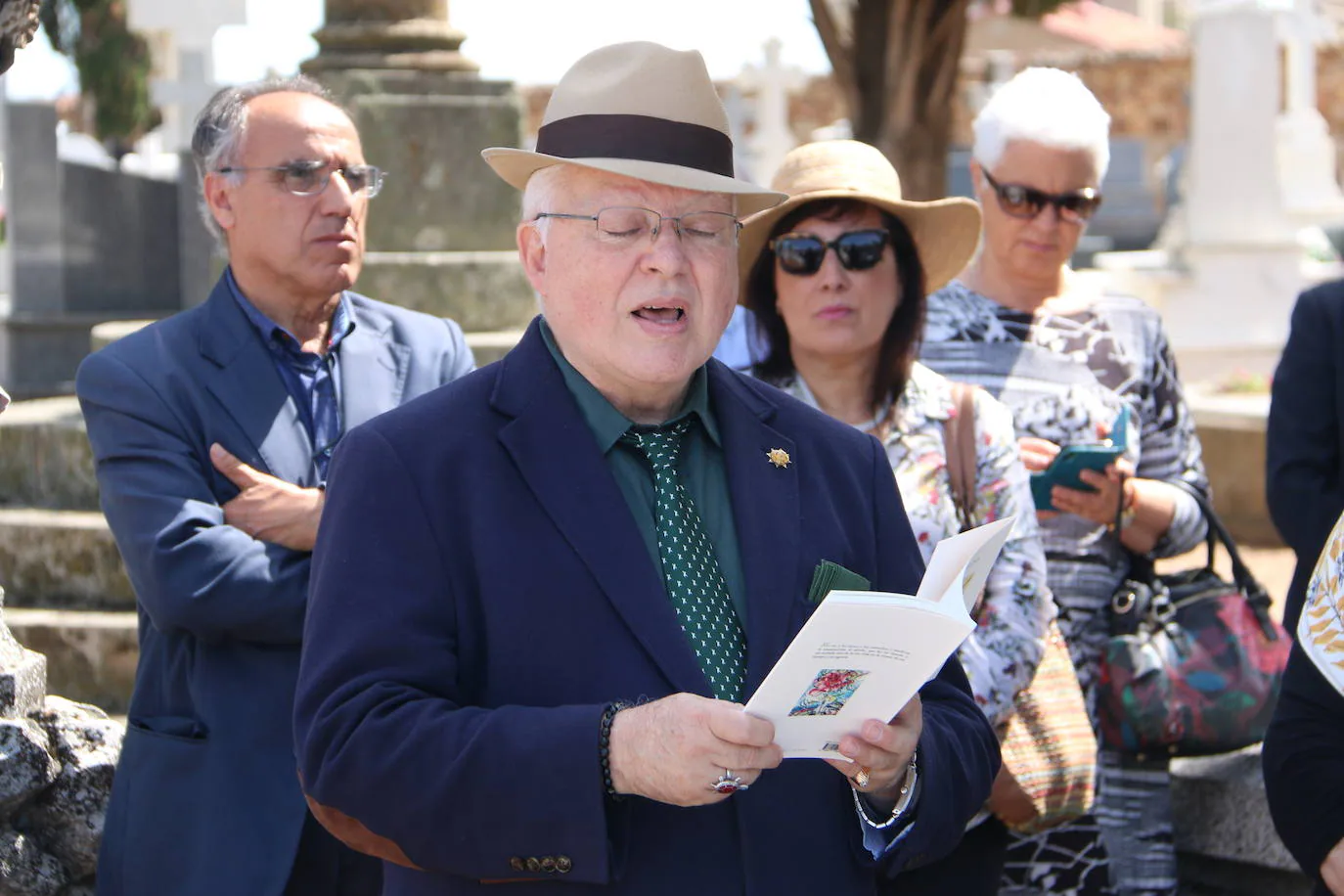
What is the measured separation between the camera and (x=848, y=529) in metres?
2.51

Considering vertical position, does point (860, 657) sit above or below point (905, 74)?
below

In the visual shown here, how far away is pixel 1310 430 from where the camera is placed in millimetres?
3598

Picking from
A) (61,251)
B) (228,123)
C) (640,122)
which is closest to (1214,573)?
(640,122)

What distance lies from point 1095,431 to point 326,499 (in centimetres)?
214

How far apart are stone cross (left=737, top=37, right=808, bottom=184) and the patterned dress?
1731 cm

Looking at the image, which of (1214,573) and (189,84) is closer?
(1214,573)

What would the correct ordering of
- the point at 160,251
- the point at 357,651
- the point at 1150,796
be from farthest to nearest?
the point at 160,251, the point at 1150,796, the point at 357,651

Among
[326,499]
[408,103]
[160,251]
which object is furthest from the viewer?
[160,251]

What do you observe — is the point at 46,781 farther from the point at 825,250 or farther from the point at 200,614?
the point at 825,250

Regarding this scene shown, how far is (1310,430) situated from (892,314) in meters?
0.94

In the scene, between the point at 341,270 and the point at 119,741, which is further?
the point at 341,270

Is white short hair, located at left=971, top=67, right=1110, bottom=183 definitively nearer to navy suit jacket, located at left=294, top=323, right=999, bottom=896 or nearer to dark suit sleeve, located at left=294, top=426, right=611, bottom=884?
navy suit jacket, located at left=294, top=323, right=999, bottom=896

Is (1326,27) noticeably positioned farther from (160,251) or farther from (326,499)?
(326,499)

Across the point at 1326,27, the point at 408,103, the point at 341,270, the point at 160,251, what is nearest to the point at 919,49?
the point at 408,103
